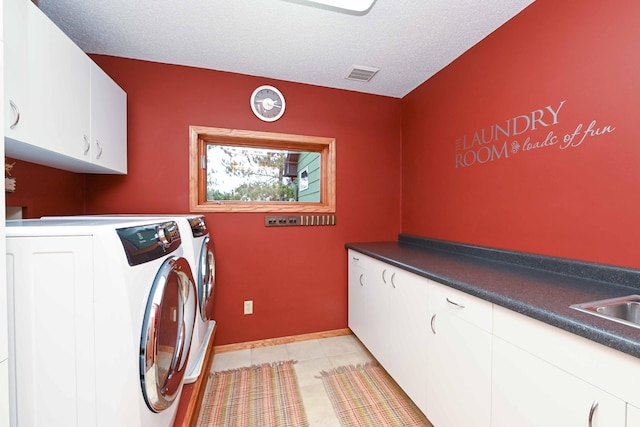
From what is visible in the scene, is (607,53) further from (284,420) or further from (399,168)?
(284,420)

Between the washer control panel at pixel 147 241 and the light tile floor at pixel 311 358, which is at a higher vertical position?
the washer control panel at pixel 147 241

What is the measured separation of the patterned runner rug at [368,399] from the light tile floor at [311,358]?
7 centimetres

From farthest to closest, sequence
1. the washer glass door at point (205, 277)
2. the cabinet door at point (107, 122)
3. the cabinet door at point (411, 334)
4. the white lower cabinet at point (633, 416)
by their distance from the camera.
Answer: the washer glass door at point (205, 277) → the cabinet door at point (107, 122) → the cabinet door at point (411, 334) → the white lower cabinet at point (633, 416)

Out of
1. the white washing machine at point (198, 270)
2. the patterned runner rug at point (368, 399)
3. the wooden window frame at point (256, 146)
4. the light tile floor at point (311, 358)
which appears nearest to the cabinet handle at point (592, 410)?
the patterned runner rug at point (368, 399)

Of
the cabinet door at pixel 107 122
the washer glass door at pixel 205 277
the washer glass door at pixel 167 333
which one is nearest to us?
the washer glass door at pixel 167 333

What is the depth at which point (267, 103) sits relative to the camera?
2.28 m

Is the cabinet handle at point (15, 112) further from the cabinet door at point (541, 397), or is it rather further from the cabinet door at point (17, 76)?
the cabinet door at point (541, 397)

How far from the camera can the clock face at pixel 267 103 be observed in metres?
2.25

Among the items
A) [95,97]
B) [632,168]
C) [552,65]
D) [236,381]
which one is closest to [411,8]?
[552,65]

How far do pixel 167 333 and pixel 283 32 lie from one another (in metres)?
1.87

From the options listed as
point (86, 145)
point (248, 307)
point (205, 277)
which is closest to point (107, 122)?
point (86, 145)

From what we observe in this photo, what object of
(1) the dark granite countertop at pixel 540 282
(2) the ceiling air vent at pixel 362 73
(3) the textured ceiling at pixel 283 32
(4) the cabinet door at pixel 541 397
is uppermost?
(3) the textured ceiling at pixel 283 32

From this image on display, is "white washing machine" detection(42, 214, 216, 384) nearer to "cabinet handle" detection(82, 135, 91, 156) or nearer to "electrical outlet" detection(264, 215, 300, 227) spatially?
"cabinet handle" detection(82, 135, 91, 156)

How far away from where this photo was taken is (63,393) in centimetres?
77
